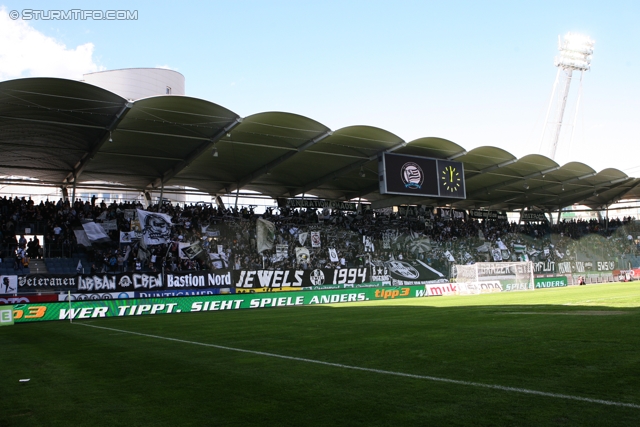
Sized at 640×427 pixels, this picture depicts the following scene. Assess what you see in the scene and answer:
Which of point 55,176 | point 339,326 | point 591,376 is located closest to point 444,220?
point 55,176

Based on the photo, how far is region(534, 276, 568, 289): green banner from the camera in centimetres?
4091

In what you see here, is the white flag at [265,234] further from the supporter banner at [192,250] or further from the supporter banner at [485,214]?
the supporter banner at [485,214]

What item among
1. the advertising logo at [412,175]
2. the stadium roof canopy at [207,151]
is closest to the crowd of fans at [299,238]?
the stadium roof canopy at [207,151]

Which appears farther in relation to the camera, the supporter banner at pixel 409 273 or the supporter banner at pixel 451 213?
the supporter banner at pixel 451 213

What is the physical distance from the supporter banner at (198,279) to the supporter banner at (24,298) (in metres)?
5.80

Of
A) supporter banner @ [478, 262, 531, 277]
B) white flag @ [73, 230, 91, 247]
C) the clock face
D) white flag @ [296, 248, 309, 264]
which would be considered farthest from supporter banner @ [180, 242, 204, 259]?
supporter banner @ [478, 262, 531, 277]

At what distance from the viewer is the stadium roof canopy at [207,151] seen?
26.9m

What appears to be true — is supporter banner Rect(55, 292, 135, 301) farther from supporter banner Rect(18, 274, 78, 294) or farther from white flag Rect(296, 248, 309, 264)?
white flag Rect(296, 248, 309, 264)

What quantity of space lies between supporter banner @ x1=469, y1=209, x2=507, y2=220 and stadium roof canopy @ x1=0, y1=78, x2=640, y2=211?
3676 mm

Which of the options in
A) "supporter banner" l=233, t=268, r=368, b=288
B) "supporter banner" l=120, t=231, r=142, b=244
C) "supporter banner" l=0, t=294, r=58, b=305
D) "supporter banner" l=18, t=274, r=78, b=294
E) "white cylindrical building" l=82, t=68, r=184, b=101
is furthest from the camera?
"white cylindrical building" l=82, t=68, r=184, b=101

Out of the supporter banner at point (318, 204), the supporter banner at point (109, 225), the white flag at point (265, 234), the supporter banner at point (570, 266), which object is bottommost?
the supporter banner at point (570, 266)

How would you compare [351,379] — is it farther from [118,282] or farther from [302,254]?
[302,254]

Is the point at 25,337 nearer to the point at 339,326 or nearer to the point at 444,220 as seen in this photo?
the point at 339,326

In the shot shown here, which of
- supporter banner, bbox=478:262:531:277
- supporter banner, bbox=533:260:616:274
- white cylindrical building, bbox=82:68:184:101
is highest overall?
white cylindrical building, bbox=82:68:184:101
